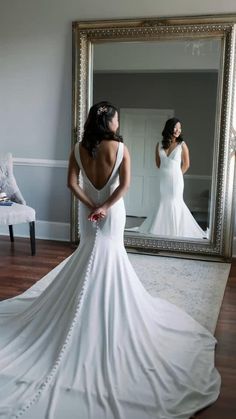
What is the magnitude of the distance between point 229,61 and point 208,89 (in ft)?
1.01

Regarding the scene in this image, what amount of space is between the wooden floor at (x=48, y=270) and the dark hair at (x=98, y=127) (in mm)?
1344

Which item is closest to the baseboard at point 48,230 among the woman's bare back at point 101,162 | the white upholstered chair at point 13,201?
the white upholstered chair at point 13,201

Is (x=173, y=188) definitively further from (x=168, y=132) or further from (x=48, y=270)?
(x=48, y=270)

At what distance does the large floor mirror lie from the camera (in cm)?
410

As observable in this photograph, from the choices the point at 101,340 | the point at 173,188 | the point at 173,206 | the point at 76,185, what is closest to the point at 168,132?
the point at 173,188

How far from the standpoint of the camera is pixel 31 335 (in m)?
2.36

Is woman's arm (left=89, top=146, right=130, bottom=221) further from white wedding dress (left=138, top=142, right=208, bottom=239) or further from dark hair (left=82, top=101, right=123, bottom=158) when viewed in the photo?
white wedding dress (left=138, top=142, right=208, bottom=239)

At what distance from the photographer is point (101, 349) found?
2178mm

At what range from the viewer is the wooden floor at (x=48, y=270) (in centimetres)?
205

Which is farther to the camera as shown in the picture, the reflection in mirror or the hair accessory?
the reflection in mirror

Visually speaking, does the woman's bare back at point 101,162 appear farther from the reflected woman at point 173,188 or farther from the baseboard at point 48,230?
the baseboard at point 48,230

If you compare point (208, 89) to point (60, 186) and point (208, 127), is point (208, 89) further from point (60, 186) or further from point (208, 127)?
point (60, 186)

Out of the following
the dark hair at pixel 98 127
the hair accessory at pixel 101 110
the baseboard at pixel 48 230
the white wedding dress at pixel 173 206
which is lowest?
the baseboard at pixel 48 230

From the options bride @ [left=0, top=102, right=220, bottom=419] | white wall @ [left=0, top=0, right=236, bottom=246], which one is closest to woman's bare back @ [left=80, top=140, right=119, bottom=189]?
bride @ [left=0, top=102, right=220, bottom=419]
